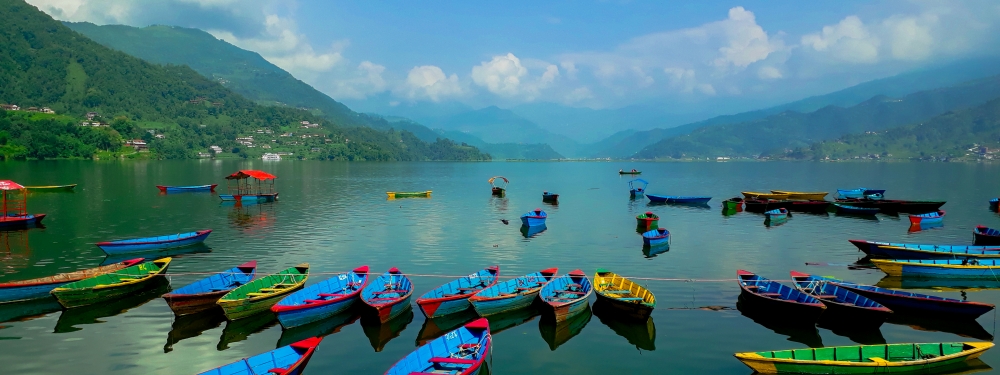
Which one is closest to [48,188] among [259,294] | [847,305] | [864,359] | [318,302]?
[259,294]

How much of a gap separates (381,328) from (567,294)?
9.66 m

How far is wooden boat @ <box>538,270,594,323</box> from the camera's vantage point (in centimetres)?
2572

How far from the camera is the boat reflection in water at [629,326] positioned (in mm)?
24281

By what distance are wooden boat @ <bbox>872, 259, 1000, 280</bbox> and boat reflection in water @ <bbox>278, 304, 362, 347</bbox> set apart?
31151mm

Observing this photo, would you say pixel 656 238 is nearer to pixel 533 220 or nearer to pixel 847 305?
pixel 533 220

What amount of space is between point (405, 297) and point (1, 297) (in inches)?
772

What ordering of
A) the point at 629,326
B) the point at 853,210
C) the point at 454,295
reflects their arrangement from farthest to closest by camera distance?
1. the point at 853,210
2. the point at 454,295
3. the point at 629,326

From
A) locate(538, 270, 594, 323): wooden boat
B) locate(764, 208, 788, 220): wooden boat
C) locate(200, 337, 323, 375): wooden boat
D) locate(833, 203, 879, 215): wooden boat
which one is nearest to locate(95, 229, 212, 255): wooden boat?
locate(200, 337, 323, 375): wooden boat

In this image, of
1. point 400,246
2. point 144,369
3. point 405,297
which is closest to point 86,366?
point 144,369

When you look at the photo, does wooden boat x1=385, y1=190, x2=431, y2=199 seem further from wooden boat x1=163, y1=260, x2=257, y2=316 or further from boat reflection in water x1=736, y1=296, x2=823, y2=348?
boat reflection in water x1=736, y1=296, x2=823, y2=348

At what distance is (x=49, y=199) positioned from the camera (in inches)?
3049

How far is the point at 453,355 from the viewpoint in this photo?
66.7 feet

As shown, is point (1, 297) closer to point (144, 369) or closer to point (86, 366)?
point (86, 366)

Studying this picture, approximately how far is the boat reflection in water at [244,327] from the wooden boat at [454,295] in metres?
6.94
